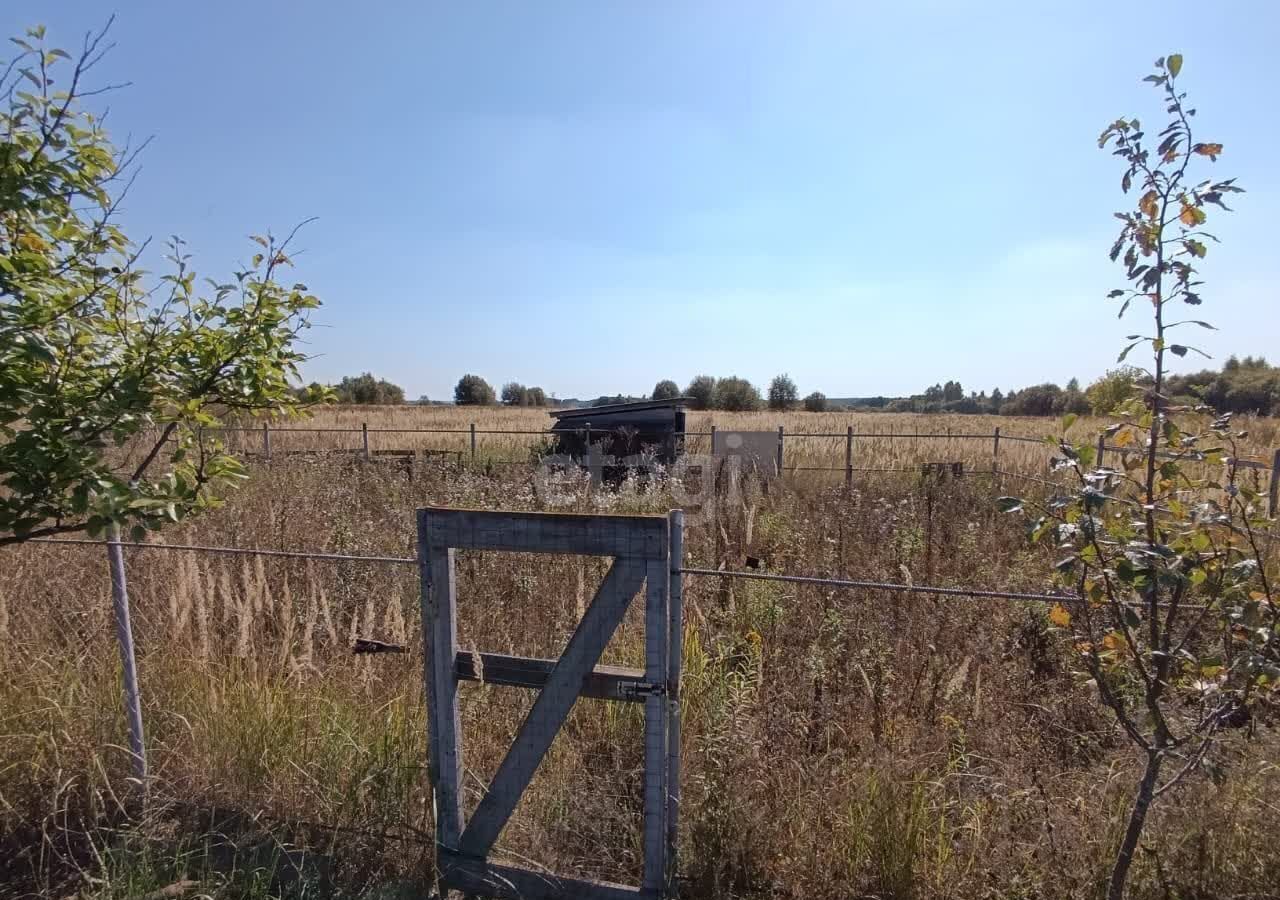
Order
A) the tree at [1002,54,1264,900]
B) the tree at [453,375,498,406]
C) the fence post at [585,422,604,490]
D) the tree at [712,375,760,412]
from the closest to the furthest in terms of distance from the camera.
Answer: the tree at [1002,54,1264,900]
the fence post at [585,422,604,490]
the tree at [712,375,760,412]
the tree at [453,375,498,406]

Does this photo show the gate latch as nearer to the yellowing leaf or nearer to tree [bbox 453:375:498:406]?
the yellowing leaf

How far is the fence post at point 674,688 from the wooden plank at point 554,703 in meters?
0.12

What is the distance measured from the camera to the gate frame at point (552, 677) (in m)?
2.29

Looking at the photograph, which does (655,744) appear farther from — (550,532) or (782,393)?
(782,393)

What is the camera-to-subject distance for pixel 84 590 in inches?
172

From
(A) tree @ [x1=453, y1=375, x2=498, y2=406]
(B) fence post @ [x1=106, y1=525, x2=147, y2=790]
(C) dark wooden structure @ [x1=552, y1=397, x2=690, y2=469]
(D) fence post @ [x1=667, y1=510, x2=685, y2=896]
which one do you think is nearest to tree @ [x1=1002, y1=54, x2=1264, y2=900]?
(D) fence post @ [x1=667, y1=510, x2=685, y2=896]

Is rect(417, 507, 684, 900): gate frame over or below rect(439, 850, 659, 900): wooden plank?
over

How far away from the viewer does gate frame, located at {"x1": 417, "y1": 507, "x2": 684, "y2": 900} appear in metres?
2.29

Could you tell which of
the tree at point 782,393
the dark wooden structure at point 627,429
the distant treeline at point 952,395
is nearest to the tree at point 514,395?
the distant treeline at point 952,395

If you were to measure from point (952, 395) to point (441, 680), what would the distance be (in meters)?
110

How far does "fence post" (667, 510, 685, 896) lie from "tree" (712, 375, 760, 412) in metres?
56.8

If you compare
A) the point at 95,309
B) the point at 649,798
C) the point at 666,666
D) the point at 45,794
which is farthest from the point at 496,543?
the point at 45,794

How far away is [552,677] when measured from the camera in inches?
92.7

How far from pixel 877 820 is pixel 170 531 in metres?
6.37
